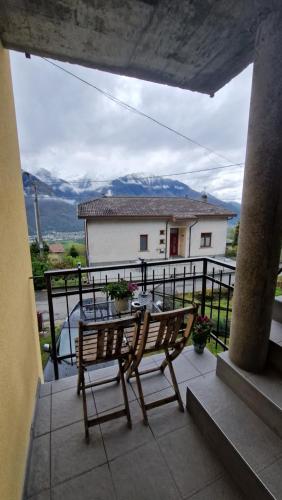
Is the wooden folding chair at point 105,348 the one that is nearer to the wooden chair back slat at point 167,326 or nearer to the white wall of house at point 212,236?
the wooden chair back slat at point 167,326

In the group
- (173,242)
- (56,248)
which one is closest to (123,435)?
(173,242)

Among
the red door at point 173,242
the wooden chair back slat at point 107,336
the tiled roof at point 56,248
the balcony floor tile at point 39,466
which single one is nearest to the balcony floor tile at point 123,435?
the balcony floor tile at point 39,466

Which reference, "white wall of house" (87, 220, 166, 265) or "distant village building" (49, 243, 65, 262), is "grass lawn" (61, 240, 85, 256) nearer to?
"distant village building" (49, 243, 65, 262)

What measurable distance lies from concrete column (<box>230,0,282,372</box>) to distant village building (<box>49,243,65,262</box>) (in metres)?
12.4

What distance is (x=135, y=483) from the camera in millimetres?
1161

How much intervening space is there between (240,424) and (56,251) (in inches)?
578

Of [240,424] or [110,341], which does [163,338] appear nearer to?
[110,341]

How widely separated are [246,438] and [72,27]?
2.98 m

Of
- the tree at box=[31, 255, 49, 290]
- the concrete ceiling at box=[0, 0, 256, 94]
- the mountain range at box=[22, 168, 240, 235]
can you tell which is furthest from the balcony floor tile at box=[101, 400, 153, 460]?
the mountain range at box=[22, 168, 240, 235]

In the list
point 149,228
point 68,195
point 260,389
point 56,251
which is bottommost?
point 56,251

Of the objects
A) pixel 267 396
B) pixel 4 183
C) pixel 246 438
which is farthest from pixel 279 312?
pixel 4 183

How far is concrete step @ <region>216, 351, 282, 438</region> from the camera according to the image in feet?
4.01

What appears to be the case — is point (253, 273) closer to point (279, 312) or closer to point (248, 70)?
point (279, 312)

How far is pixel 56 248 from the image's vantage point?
1452 cm
